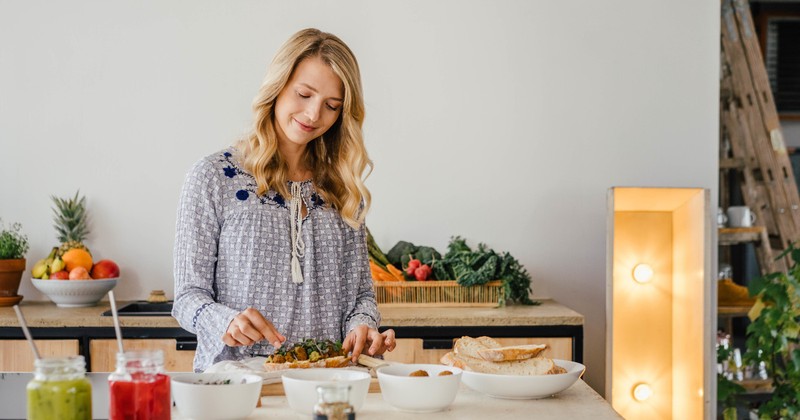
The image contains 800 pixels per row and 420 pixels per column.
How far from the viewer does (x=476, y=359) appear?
6.43 feet

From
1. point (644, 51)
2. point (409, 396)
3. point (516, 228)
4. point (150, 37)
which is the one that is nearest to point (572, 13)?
point (644, 51)

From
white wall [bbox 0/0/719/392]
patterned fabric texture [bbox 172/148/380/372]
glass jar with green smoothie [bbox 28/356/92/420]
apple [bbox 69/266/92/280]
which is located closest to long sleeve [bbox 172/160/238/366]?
patterned fabric texture [bbox 172/148/380/372]

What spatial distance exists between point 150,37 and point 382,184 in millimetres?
1384

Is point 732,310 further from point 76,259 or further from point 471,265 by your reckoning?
point 76,259

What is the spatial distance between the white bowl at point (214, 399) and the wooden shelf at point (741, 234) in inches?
135

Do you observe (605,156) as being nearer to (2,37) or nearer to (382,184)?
(382,184)

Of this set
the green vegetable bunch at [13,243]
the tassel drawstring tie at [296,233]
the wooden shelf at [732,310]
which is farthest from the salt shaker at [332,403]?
the wooden shelf at [732,310]

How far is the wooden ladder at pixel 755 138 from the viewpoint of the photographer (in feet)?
14.9

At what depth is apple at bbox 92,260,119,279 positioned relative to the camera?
398 cm

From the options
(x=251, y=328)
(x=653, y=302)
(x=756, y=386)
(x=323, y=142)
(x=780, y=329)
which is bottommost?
(x=756, y=386)

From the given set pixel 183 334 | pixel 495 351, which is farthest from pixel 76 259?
pixel 495 351

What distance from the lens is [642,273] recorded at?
4.01m

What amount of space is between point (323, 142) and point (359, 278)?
0.42m

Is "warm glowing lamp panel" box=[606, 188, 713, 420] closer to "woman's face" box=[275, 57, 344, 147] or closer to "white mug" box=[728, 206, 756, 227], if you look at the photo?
"white mug" box=[728, 206, 756, 227]
